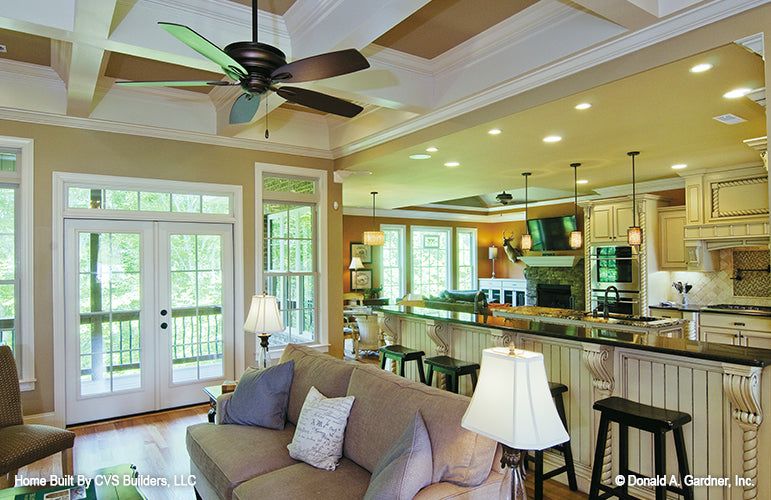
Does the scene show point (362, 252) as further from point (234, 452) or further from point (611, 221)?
point (234, 452)

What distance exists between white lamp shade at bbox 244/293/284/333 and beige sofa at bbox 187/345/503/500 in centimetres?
61

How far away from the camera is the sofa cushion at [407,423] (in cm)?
195

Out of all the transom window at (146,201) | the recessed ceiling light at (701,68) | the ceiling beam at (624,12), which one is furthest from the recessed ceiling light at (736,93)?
the transom window at (146,201)

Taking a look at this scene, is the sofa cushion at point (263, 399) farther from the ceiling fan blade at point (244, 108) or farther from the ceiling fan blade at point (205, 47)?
the ceiling fan blade at point (205, 47)

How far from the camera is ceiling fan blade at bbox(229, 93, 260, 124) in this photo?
2738 mm

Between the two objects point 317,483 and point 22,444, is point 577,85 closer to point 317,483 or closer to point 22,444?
point 317,483

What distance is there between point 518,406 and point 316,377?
1659 millimetres

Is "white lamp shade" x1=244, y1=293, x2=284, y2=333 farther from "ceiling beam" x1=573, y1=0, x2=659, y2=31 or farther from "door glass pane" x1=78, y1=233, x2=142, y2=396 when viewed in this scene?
"ceiling beam" x1=573, y1=0, x2=659, y2=31

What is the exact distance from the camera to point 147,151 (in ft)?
15.5

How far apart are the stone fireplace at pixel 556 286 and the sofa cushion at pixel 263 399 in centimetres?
718

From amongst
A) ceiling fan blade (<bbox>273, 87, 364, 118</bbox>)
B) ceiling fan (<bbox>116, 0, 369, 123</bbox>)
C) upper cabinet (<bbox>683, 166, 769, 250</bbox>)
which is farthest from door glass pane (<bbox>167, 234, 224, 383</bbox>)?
upper cabinet (<bbox>683, 166, 769, 250</bbox>)

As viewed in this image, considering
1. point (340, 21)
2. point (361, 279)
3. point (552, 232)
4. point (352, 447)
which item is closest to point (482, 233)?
point (552, 232)

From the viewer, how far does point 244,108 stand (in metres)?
2.86

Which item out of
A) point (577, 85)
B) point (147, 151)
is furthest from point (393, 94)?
point (147, 151)
